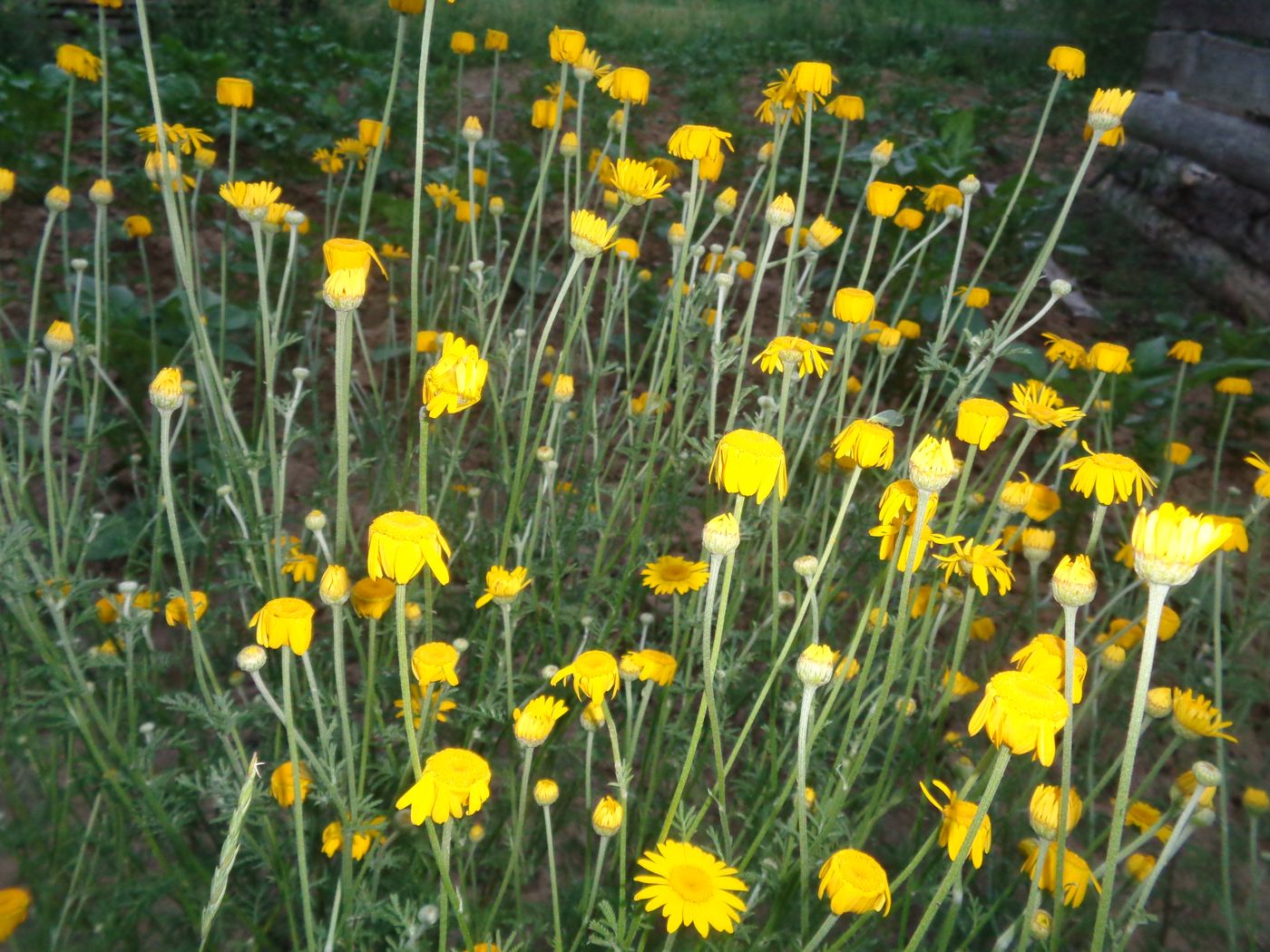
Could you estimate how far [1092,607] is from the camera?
86.5 inches

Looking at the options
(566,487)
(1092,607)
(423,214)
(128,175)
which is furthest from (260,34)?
(1092,607)

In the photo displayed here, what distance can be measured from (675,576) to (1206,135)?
3.60 metres

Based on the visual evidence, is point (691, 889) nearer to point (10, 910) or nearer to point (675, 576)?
point (675, 576)

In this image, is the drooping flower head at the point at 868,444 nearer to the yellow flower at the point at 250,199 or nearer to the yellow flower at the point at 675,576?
the yellow flower at the point at 675,576

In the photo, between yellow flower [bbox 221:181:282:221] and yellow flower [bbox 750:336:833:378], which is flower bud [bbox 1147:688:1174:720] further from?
yellow flower [bbox 221:181:282:221]

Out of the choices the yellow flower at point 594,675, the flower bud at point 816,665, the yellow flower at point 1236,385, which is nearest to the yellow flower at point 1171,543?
the flower bud at point 816,665

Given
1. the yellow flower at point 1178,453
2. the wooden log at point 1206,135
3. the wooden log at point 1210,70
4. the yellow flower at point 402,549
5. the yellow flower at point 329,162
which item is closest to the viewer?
the yellow flower at point 402,549

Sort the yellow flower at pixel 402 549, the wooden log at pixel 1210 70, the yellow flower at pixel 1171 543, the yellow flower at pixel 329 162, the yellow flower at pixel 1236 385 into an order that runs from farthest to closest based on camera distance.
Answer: the wooden log at pixel 1210 70 → the yellow flower at pixel 329 162 → the yellow flower at pixel 1236 385 → the yellow flower at pixel 402 549 → the yellow flower at pixel 1171 543

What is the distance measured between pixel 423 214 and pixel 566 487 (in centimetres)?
189

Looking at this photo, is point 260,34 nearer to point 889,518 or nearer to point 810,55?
point 810,55

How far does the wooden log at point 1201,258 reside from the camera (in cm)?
350

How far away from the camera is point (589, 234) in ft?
4.00

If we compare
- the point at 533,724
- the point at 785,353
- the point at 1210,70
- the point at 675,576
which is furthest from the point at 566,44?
the point at 1210,70

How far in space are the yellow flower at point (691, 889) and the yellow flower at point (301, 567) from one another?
672mm
